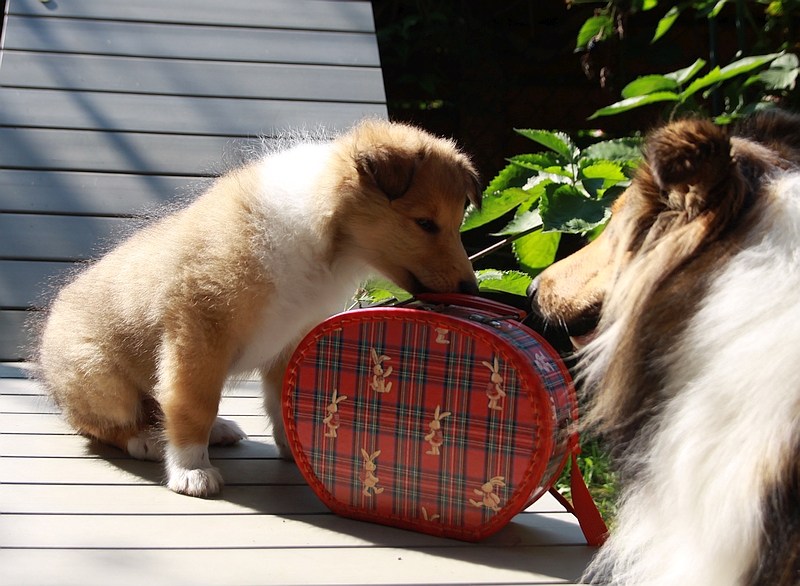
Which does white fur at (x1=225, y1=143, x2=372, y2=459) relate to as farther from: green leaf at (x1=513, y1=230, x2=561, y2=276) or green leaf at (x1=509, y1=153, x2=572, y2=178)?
green leaf at (x1=509, y1=153, x2=572, y2=178)

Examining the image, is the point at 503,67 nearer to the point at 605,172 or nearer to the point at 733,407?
the point at 605,172

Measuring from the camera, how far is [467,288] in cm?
236

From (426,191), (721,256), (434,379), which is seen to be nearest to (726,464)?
(721,256)

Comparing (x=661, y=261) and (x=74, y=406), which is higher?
(x=661, y=261)

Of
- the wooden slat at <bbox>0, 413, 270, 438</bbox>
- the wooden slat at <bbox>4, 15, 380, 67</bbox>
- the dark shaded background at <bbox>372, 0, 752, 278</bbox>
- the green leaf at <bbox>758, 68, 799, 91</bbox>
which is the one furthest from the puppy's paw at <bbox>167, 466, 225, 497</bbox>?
the dark shaded background at <bbox>372, 0, 752, 278</bbox>

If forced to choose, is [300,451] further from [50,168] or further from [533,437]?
[50,168]

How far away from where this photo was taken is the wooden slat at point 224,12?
458 cm

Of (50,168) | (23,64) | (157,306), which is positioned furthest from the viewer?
(23,64)

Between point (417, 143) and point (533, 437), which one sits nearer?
point (533, 437)

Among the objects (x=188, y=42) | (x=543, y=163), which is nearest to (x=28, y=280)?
(x=188, y=42)

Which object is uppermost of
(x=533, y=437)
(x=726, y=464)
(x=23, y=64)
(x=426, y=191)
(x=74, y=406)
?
(x=23, y=64)

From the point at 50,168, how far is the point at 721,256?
353 cm


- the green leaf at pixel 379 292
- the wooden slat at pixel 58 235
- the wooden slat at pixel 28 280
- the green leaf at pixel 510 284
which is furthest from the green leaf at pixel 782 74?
the wooden slat at pixel 28 280

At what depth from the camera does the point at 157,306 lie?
228 centimetres
